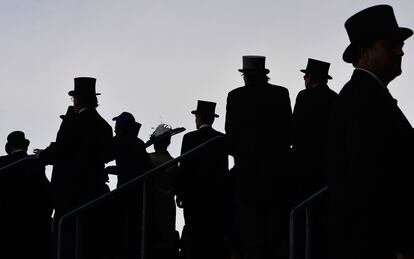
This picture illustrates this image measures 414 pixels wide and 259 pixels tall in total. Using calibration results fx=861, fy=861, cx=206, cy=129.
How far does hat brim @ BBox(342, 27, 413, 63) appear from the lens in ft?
10.9

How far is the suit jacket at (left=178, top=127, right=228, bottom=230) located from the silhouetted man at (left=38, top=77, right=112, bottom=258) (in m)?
0.67

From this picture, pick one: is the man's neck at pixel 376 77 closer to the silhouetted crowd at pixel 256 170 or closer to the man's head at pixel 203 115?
the silhouetted crowd at pixel 256 170

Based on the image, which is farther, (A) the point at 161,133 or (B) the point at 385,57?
(A) the point at 161,133

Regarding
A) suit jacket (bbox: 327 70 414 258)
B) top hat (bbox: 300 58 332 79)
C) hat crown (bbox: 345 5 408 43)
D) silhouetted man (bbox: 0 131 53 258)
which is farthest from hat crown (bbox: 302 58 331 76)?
suit jacket (bbox: 327 70 414 258)

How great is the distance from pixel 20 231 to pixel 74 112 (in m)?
1.23

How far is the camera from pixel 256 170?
605 centimetres

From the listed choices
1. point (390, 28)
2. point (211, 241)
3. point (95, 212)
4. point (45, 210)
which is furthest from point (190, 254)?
point (390, 28)

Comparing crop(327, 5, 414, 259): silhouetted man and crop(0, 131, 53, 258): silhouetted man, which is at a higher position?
crop(0, 131, 53, 258): silhouetted man

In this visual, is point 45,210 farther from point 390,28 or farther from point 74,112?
point 390,28

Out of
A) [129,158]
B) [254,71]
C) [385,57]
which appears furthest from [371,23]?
[129,158]

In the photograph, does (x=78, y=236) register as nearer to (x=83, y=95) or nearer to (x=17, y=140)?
(x=83, y=95)

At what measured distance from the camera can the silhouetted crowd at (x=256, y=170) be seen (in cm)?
312

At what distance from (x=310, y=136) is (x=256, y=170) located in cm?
Result: 56

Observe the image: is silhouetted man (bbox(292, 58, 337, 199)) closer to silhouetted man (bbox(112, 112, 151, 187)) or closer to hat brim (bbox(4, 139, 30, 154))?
silhouetted man (bbox(112, 112, 151, 187))
